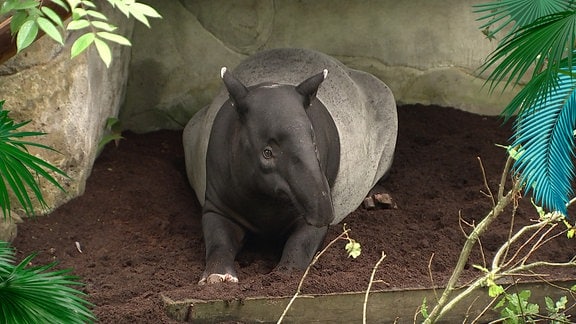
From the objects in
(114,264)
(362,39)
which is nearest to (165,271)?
(114,264)

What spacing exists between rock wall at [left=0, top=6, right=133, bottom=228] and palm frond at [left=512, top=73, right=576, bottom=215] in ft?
8.42

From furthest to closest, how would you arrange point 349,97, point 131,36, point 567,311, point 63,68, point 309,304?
point 131,36, point 349,97, point 63,68, point 567,311, point 309,304

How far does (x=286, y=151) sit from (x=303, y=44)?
7.61 ft

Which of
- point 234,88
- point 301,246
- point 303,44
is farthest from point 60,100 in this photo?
point 303,44

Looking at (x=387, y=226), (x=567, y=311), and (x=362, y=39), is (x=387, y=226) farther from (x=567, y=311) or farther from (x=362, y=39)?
(x=362, y=39)

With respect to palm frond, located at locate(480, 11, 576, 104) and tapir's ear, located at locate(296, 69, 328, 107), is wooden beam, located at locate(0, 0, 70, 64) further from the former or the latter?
palm frond, located at locate(480, 11, 576, 104)

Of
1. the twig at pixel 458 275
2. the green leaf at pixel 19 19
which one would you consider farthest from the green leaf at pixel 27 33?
the twig at pixel 458 275

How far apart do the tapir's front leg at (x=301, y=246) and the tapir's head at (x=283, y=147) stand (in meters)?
0.32

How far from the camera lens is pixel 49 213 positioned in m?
5.92

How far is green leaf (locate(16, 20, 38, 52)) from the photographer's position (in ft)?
A: 9.94

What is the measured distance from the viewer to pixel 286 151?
16.8 ft

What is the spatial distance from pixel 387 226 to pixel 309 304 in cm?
153

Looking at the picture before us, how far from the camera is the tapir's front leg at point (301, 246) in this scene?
215 inches

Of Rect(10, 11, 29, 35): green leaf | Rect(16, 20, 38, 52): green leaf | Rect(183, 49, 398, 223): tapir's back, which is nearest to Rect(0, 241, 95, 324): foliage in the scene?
Rect(10, 11, 29, 35): green leaf
